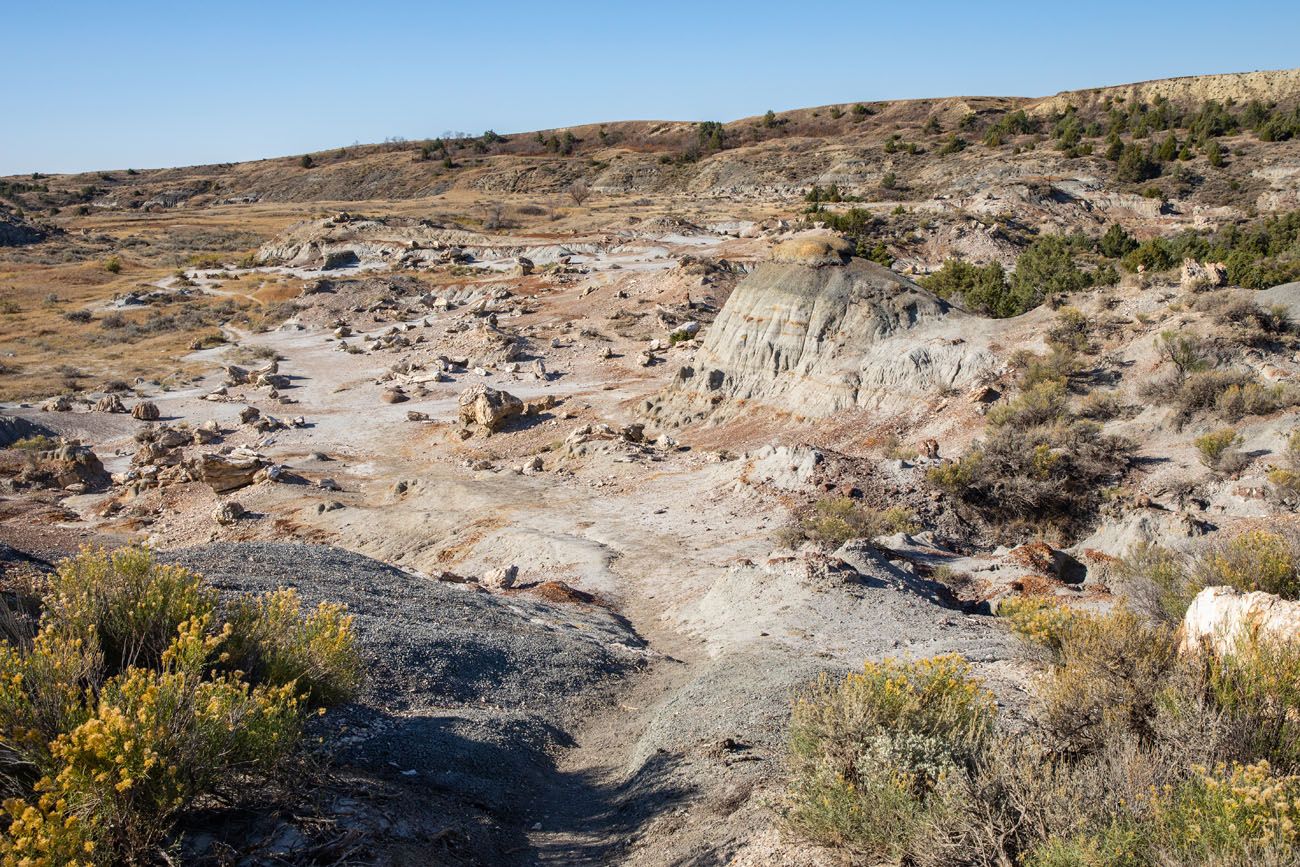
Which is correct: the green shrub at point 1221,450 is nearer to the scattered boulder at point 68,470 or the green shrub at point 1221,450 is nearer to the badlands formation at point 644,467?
the badlands formation at point 644,467

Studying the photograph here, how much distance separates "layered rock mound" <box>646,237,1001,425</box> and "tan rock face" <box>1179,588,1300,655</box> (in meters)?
12.8

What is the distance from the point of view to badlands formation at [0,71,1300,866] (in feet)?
21.1

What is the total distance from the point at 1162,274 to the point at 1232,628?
56.0 feet

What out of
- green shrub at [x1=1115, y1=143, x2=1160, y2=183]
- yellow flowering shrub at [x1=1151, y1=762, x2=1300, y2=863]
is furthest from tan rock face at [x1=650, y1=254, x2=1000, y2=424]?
green shrub at [x1=1115, y1=143, x2=1160, y2=183]

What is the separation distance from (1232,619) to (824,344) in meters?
15.4

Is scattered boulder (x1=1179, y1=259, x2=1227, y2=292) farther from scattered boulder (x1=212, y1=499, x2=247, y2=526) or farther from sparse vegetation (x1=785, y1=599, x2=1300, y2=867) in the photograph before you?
scattered boulder (x1=212, y1=499, x2=247, y2=526)

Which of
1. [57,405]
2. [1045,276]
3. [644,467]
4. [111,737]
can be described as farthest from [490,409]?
[111,737]

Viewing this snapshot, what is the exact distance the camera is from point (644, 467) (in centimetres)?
1889

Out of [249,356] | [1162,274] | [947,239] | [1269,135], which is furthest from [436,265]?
[1269,135]

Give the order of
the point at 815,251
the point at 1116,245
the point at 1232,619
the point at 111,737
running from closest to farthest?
1. the point at 111,737
2. the point at 1232,619
3. the point at 815,251
4. the point at 1116,245

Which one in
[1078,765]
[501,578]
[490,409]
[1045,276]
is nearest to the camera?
[1078,765]

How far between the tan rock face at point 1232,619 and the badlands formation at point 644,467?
1.9 inches

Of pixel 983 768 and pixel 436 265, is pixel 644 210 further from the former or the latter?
pixel 983 768

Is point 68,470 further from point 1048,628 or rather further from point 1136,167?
point 1136,167
